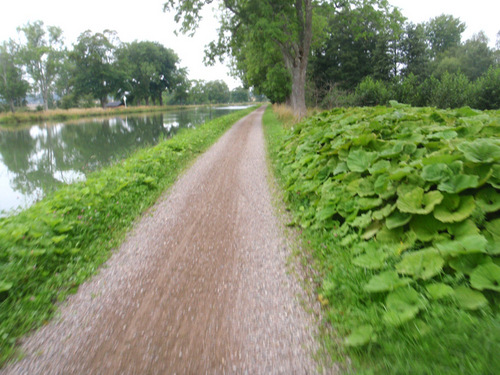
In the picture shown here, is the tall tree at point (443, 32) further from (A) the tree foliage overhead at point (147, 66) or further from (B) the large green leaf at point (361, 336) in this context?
(B) the large green leaf at point (361, 336)

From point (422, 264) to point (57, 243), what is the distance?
15.0 feet

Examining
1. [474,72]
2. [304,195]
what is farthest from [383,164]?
[474,72]

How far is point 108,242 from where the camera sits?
4445 millimetres

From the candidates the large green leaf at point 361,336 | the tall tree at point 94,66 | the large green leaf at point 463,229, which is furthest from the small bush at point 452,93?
the tall tree at point 94,66

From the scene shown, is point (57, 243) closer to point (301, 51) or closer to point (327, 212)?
point (327, 212)

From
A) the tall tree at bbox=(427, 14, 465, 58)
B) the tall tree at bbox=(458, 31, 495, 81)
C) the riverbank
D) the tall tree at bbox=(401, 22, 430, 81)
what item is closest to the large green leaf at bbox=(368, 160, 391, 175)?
the tall tree at bbox=(401, 22, 430, 81)

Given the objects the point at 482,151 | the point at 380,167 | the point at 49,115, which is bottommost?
the point at 380,167

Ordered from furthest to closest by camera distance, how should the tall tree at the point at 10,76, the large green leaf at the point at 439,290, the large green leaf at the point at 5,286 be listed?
1. the tall tree at the point at 10,76
2. the large green leaf at the point at 5,286
3. the large green leaf at the point at 439,290

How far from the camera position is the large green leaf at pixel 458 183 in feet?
8.27

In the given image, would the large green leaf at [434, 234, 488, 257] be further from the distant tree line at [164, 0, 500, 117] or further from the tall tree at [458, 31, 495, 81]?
the tall tree at [458, 31, 495, 81]

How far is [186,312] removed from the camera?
2848 mm

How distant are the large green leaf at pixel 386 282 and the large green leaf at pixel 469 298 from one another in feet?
1.12

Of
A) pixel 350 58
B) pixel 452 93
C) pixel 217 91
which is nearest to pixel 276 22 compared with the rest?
pixel 452 93

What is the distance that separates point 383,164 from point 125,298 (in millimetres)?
3618
